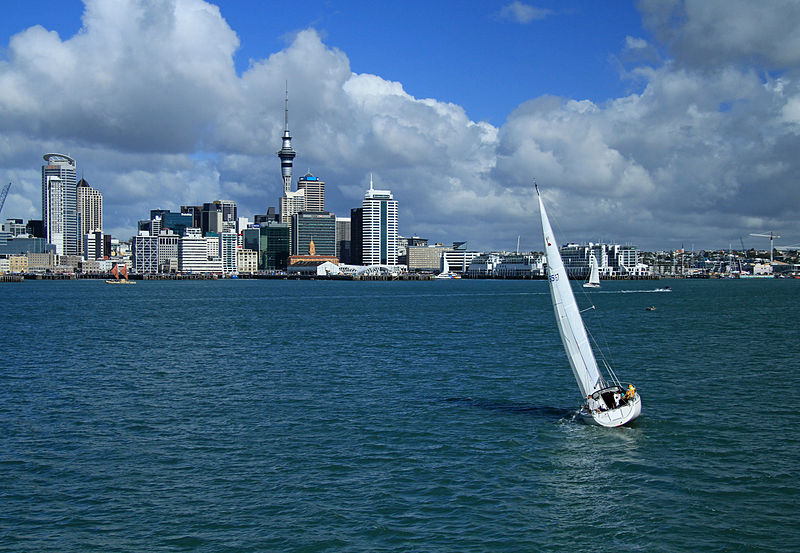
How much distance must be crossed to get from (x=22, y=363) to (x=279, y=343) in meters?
20.4

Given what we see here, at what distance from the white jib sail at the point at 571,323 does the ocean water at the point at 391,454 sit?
81.3 inches

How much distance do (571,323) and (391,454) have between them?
10262mm

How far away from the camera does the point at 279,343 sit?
6412 cm

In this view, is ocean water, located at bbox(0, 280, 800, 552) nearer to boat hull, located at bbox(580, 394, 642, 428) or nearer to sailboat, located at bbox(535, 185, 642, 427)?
boat hull, located at bbox(580, 394, 642, 428)

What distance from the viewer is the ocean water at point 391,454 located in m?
20.2

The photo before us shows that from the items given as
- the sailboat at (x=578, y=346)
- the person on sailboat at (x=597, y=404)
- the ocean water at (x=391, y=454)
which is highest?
the sailboat at (x=578, y=346)

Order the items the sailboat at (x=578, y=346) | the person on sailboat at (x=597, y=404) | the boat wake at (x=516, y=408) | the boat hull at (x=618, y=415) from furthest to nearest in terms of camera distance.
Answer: the boat wake at (x=516, y=408), the sailboat at (x=578, y=346), the person on sailboat at (x=597, y=404), the boat hull at (x=618, y=415)

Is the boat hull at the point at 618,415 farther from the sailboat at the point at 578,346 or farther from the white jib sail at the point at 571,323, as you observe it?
the white jib sail at the point at 571,323

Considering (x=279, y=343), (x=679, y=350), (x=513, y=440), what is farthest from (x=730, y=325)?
(x=513, y=440)

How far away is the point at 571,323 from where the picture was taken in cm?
3216

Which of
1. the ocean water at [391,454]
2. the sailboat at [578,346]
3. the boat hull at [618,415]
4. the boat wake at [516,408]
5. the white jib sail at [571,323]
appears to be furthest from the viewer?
the boat wake at [516,408]

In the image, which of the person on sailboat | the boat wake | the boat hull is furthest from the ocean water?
the person on sailboat

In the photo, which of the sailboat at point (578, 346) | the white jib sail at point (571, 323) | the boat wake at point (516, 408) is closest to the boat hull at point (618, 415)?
the sailboat at point (578, 346)

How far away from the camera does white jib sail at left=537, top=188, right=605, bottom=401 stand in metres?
31.8
